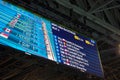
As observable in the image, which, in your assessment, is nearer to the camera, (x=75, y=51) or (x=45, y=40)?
(x=45, y=40)

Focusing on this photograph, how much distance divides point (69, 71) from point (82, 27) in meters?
1.49

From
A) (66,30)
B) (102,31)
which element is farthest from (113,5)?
(66,30)

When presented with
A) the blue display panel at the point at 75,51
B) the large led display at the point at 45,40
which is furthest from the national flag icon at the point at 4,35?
the blue display panel at the point at 75,51

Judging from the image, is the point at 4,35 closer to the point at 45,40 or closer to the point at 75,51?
the point at 45,40

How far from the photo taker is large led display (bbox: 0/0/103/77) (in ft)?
14.5

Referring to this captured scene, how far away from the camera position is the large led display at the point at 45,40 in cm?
443

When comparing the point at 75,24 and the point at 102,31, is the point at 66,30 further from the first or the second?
the point at 102,31

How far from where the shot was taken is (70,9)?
229 inches

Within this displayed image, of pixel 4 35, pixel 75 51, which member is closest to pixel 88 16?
pixel 75 51

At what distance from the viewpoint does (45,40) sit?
4941 millimetres

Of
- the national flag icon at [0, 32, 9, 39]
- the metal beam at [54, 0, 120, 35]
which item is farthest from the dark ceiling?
the national flag icon at [0, 32, 9, 39]

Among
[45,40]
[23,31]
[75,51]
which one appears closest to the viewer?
[23,31]

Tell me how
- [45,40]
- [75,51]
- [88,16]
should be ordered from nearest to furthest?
[45,40], [75,51], [88,16]

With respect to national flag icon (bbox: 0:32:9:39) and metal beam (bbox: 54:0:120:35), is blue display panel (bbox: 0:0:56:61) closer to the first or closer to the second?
national flag icon (bbox: 0:32:9:39)
